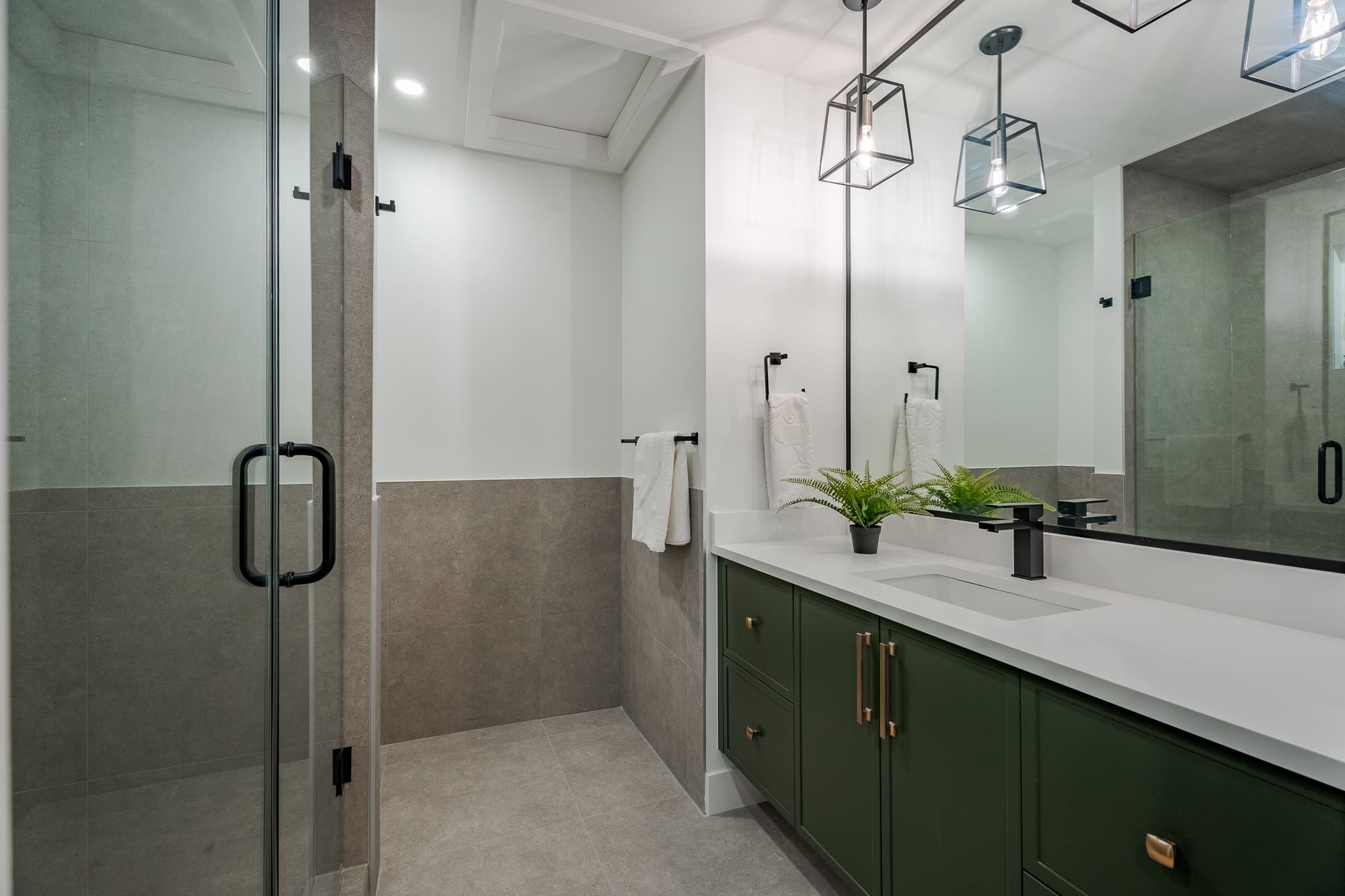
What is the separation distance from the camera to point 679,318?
2.23 meters

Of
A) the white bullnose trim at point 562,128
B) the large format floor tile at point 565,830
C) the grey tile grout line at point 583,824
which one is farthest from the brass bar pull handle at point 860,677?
the white bullnose trim at point 562,128

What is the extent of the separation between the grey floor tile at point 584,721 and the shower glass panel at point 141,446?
1688mm

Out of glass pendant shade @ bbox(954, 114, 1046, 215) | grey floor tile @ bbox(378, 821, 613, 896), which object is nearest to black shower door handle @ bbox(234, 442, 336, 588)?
grey floor tile @ bbox(378, 821, 613, 896)

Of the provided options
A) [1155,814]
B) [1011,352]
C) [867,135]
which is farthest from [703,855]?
[867,135]

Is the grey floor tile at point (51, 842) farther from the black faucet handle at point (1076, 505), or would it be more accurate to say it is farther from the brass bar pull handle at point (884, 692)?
the black faucet handle at point (1076, 505)

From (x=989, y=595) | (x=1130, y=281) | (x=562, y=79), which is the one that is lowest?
(x=989, y=595)

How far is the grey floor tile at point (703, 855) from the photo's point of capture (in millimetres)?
1692

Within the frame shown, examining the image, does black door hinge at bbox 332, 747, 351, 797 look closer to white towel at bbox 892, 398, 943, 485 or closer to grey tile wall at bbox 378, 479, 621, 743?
grey tile wall at bbox 378, 479, 621, 743

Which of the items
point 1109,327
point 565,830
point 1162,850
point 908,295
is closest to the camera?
point 1162,850

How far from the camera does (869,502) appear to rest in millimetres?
1907

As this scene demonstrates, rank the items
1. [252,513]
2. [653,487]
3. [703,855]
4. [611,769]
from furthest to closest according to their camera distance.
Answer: [611,769] < [653,487] < [703,855] < [252,513]

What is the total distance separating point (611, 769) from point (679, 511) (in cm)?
103

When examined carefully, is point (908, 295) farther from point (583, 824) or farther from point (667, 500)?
point (583, 824)

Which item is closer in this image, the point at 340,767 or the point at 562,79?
the point at 340,767
